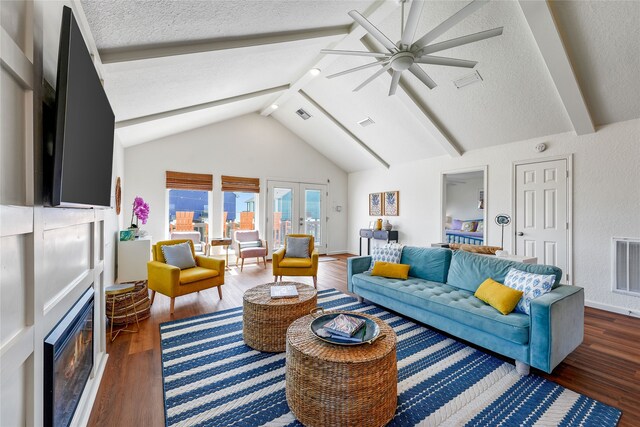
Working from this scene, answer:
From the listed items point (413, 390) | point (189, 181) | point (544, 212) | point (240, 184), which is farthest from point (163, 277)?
point (544, 212)

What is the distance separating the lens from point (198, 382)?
6.29 feet

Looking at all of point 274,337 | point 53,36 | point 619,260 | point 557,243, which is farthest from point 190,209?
point 619,260

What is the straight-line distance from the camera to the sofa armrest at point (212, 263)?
3523mm

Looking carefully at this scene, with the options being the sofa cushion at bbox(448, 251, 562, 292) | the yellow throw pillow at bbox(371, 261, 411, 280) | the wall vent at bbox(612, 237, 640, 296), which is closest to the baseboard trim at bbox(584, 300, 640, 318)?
the wall vent at bbox(612, 237, 640, 296)

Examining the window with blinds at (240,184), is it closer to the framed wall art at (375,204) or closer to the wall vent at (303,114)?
the wall vent at (303,114)

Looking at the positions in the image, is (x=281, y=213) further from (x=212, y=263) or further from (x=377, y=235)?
(x=212, y=263)

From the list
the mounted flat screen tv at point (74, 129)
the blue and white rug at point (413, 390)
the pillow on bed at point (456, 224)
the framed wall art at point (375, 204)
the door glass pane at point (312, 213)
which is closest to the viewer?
the mounted flat screen tv at point (74, 129)

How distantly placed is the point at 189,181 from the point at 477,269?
5359 millimetres

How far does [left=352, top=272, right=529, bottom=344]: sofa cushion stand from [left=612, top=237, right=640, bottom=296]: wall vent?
2243 mm

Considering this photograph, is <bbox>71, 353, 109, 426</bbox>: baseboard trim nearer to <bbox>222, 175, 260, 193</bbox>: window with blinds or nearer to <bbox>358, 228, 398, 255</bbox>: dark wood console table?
<bbox>222, 175, 260, 193</bbox>: window with blinds

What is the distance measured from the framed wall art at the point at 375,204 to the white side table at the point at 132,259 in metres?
4.96

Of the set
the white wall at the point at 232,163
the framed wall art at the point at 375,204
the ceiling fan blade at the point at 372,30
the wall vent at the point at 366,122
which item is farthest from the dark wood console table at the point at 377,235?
the ceiling fan blade at the point at 372,30

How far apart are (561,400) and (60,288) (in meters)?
3.03

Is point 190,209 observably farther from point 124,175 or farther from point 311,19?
point 311,19
